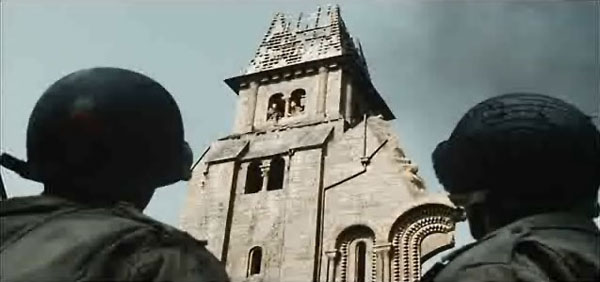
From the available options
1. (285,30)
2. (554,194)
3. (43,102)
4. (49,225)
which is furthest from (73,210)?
(285,30)

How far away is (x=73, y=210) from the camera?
2312 mm

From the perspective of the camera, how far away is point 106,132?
7.73 ft

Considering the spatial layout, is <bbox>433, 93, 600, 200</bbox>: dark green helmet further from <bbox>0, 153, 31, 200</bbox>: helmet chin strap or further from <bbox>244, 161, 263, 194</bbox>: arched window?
<bbox>244, 161, 263, 194</bbox>: arched window

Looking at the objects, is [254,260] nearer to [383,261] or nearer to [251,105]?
[383,261]

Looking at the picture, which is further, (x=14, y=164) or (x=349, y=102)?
(x=349, y=102)

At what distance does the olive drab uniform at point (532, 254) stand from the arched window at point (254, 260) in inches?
700

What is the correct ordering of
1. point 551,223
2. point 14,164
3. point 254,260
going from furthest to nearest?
point 254,260 → point 14,164 → point 551,223

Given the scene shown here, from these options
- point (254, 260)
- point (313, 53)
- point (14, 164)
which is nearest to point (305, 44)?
point (313, 53)

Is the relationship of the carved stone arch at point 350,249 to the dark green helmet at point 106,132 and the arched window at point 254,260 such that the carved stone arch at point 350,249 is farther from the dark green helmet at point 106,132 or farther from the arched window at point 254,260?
the dark green helmet at point 106,132

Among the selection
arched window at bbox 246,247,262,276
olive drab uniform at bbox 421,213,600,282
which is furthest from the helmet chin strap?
arched window at bbox 246,247,262,276

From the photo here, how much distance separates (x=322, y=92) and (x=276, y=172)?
276 cm

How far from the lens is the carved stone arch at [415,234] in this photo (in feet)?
59.6

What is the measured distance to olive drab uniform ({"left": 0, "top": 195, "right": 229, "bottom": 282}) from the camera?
6.66 ft

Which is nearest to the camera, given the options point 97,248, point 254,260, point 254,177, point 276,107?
point 97,248
